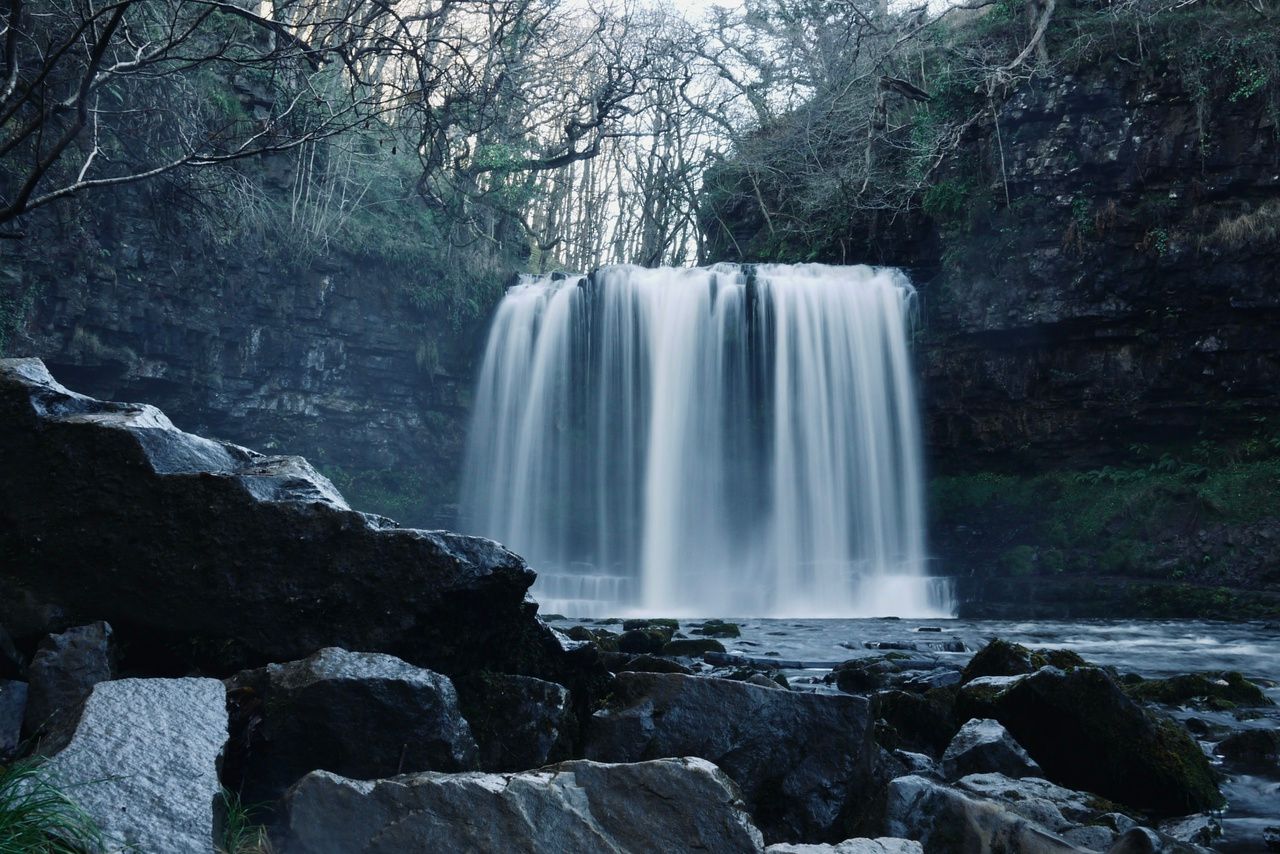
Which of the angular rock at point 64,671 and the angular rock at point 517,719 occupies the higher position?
the angular rock at point 64,671

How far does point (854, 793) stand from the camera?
12.6ft

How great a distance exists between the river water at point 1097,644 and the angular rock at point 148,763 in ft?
15.9

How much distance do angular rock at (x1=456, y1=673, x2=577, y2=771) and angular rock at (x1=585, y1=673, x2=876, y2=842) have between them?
0.64 feet

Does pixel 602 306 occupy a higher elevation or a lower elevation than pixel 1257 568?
higher

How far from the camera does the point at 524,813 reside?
2666 millimetres

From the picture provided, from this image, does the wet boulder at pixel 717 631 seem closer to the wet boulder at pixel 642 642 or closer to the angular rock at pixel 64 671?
the wet boulder at pixel 642 642

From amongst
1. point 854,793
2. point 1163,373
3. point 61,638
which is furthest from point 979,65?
point 61,638

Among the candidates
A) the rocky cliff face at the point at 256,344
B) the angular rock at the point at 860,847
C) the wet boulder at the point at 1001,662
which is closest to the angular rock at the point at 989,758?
the wet boulder at the point at 1001,662

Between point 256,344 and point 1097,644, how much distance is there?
16724 mm

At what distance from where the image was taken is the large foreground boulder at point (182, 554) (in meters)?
3.71

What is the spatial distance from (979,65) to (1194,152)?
14.5 ft

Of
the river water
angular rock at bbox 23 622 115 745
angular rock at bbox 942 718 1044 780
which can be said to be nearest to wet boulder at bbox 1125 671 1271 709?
the river water

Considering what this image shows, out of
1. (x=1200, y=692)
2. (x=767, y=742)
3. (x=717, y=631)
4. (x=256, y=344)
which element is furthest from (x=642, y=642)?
(x=256, y=344)

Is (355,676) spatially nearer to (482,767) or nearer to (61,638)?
(482,767)
